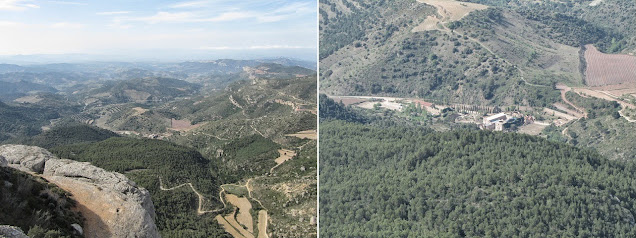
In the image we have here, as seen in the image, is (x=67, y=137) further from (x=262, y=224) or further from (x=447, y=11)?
(x=447, y=11)

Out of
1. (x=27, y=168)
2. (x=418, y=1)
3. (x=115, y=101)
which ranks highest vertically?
(x=418, y=1)

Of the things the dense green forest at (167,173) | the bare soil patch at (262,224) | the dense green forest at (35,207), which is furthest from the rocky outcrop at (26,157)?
the bare soil patch at (262,224)

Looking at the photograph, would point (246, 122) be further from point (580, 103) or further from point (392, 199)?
point (580, 103)

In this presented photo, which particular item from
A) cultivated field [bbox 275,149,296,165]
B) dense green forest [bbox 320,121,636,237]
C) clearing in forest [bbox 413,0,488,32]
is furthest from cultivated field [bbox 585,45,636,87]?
cultivated field [bbox 275,149,296,165]

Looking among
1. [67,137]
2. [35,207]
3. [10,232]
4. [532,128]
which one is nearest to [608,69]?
[532,128]

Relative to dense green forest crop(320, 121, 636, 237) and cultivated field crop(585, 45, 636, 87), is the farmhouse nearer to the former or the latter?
cultivated field crop(585, 45, 636, 87)

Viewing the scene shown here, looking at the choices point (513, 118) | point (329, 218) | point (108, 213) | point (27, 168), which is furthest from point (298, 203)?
point (513, 118)
